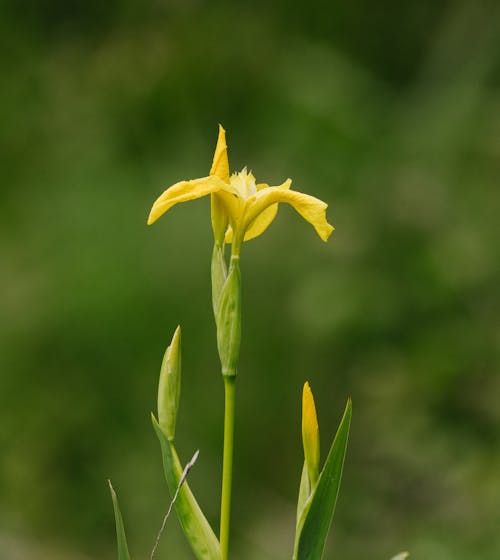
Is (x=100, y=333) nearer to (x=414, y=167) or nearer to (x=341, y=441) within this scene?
(x=414, y=167)

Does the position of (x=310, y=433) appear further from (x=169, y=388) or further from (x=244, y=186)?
(x=244, y=186)

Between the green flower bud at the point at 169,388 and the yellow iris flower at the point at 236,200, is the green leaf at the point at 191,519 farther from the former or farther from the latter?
the yellow iris flower at the point at 236,200

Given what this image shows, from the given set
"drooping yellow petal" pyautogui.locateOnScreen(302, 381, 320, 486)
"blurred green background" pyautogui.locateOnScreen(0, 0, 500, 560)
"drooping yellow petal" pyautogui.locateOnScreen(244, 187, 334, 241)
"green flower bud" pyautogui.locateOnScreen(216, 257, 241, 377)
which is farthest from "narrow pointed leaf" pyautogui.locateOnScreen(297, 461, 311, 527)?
"blurred green background" pyautogui.locateOnScreen(0, 0, 500, 560)

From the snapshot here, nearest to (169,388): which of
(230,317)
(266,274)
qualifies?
(230,317)

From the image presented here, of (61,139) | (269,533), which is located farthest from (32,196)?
(269,533)

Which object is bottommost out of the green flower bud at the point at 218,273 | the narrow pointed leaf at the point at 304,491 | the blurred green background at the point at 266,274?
the narrow pointed leaf at the point at 304,491

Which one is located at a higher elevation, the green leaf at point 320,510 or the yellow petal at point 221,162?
the yellow petal at point 221,162

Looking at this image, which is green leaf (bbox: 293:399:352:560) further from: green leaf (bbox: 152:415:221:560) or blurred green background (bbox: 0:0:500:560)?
blurred green background (bbox: 0:0:500:560)

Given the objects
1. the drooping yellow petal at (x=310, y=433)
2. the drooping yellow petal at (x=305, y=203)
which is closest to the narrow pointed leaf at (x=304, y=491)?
→ the drooping yellow petal at (x=310, y=433)
